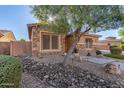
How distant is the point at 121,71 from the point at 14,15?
2387 mm

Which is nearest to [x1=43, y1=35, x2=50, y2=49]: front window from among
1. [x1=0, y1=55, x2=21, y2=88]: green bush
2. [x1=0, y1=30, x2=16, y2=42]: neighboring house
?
[x1=0, y1=30, x2=16, y2=42]: neighboring house

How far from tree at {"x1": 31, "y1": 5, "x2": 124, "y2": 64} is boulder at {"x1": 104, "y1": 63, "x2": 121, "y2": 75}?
762 mm

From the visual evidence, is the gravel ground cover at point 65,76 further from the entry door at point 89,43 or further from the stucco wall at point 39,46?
the entry door at point 89,43

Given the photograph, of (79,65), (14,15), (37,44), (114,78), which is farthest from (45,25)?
(114,78)

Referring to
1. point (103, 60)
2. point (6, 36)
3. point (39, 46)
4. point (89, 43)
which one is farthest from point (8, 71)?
point (103, 60)

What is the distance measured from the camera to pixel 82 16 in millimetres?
3654

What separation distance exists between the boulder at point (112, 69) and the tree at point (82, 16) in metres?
0.76

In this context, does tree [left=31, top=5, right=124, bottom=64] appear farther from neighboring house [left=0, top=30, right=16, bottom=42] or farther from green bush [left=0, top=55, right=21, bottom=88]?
green bush [left=0, top=55, right=21, bottom=88]

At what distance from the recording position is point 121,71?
3930mm

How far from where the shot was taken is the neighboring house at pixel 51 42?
12.6 ft

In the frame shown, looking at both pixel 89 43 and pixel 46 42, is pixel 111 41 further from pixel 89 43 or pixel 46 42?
pixel 46 42

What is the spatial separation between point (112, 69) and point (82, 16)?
1.28 metres

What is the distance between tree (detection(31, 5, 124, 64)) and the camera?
143 inches
